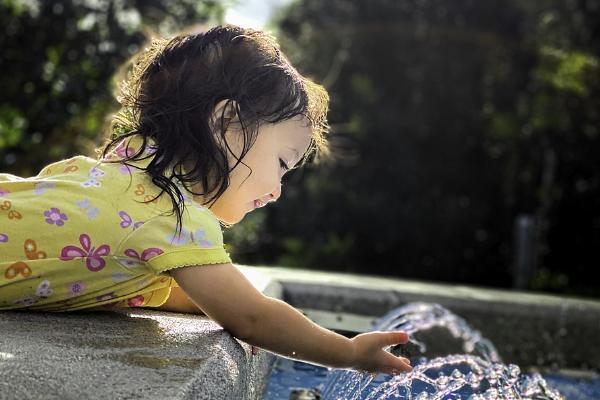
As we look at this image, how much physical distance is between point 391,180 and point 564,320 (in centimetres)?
467

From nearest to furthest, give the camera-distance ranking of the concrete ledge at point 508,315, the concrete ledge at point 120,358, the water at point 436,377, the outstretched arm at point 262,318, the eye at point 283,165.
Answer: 1. the concrete ledge at point 120,358
2. the outstretched arm at point 262,318
3. the eye at point 283,165
4. the water at point 436,377
5. the concrete ledge at point 508,315

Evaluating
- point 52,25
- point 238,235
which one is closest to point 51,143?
point 52,25

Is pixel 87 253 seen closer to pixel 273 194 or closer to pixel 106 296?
pixel 106 296

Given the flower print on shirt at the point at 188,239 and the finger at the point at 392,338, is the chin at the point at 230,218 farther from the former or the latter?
the finger at the point at 392,338

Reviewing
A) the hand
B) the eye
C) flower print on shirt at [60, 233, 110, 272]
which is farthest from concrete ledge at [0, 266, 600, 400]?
the eye

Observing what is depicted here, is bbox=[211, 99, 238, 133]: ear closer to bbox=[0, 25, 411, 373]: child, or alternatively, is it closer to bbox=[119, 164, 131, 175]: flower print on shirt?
bbox=[0, 25, 411, 373]: child

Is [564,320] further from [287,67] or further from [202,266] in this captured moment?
[202,266]

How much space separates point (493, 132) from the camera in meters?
8.02

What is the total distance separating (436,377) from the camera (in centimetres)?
262

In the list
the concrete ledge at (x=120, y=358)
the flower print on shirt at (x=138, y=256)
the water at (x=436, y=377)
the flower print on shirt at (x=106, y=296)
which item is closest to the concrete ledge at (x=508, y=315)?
the water at (x=436, y=377)

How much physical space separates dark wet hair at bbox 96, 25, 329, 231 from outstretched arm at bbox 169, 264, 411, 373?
0.17 m

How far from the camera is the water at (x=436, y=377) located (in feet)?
6.83

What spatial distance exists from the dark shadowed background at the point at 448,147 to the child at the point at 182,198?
16.9 ft

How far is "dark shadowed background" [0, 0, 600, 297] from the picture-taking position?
7.58 m
